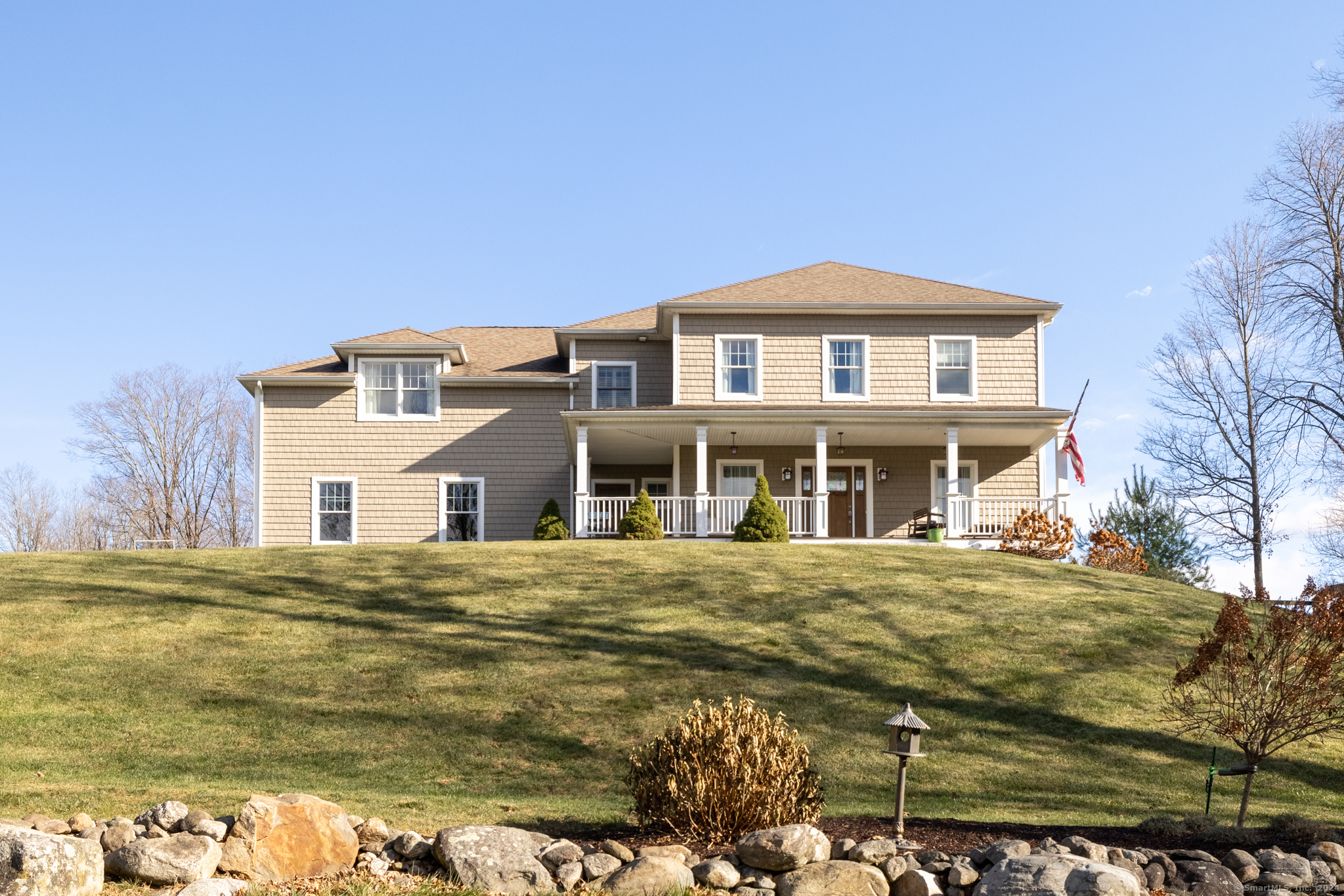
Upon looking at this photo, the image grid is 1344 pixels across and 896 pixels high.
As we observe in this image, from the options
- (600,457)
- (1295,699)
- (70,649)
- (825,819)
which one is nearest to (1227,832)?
(1295,699)

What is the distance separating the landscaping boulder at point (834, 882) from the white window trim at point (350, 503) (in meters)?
21.3

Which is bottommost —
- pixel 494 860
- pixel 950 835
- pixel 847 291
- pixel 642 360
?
pixel 950 835

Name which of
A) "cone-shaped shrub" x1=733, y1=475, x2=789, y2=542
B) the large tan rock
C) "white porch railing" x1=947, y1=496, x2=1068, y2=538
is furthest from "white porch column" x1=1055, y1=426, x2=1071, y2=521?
the large tan rock

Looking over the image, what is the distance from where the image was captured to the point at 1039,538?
22.5 metres

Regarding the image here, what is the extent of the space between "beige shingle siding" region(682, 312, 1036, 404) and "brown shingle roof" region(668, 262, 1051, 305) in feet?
1.38

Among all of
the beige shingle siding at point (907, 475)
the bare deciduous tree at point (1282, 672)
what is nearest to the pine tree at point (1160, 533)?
the beige shingle siding at point (907, 475)

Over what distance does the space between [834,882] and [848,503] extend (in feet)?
65.8

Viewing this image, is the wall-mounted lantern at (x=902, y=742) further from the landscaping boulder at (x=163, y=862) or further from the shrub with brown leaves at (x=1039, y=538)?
the shrub with brown leaves at (x=1039, y=538)

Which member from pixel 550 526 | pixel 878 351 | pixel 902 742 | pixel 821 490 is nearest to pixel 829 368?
pixel 878 351

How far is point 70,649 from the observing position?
14.3 m

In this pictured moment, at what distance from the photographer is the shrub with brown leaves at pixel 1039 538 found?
2230 centimetres

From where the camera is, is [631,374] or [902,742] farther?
[631,374]

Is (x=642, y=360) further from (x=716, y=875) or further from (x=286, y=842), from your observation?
(x=716, y=875)

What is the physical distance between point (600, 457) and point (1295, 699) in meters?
20.6
